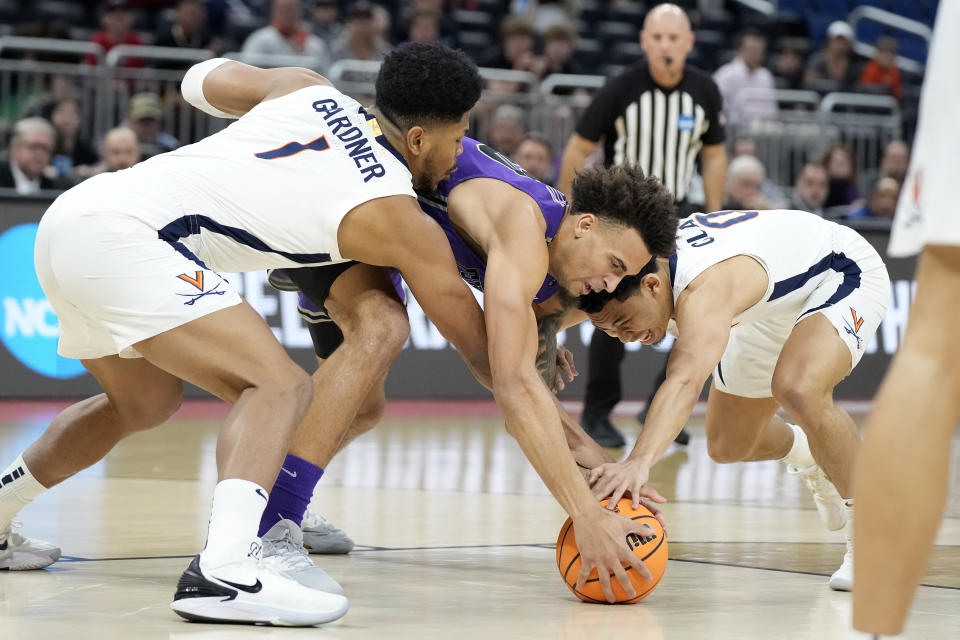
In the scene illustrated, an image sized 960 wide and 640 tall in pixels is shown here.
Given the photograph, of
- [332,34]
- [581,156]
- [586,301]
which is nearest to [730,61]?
[332,34]

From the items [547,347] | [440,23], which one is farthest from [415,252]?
[440,23]

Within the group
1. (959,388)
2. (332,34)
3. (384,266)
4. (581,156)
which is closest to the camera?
(959,388)

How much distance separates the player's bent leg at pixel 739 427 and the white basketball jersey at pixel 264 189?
1.75 meters

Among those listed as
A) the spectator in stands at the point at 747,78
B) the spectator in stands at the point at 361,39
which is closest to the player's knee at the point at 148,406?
the spectator in stands at the point at 361,39

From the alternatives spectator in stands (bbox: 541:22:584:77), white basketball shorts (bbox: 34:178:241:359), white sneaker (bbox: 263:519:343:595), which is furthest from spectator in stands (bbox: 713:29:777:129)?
white basketball shorts (bbox: 34:178:241:359)

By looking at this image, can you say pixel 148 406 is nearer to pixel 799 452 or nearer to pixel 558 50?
pixel 799 452

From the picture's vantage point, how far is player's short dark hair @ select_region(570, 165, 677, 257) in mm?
4230

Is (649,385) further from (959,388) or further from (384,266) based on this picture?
(959,388)

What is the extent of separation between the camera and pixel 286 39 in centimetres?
1243

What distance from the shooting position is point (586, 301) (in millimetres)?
4508

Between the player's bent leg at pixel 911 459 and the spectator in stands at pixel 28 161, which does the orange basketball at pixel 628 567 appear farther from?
the spectator in stands at pixel 28 161

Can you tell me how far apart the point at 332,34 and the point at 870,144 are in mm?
5630

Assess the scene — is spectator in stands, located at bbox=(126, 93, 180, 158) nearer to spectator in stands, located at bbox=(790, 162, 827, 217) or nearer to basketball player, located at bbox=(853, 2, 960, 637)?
spectator in stands, located at bbox=(790, 162, 827, 217)

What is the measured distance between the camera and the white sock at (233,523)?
3.44 meters
